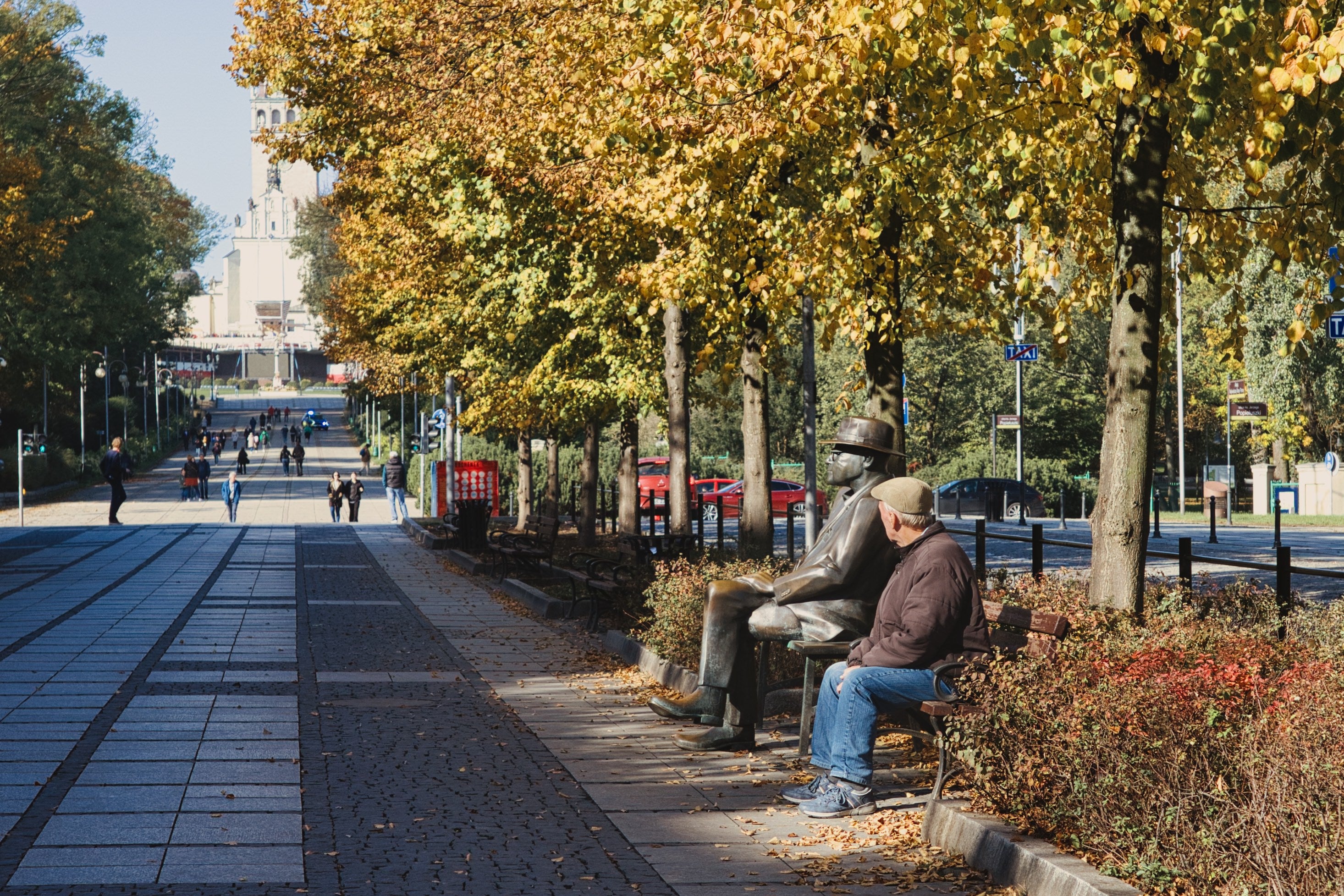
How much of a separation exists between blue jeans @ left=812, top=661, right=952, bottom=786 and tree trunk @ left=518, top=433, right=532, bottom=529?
1035 inches

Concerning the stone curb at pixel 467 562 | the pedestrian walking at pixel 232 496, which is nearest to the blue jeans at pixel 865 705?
the stone curb at pixel 467 562

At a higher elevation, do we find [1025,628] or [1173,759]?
[1025,628]

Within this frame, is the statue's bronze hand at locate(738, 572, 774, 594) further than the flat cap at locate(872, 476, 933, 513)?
Yes

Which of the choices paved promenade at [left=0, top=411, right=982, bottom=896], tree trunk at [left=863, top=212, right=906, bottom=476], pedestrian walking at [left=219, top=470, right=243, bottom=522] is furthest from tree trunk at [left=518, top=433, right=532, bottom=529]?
tree trunk at [left=863, top=212, right=906, bottom=476]

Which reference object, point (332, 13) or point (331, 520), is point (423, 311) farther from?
point (331, 520)

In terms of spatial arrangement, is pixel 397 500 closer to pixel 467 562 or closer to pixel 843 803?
pixel 467 562

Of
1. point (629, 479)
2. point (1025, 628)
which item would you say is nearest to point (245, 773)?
point (1025, 628)

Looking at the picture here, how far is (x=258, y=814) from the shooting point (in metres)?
7.15

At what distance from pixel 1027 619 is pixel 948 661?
0.62 meters

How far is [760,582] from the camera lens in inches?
346

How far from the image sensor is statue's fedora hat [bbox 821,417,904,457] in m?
8.49

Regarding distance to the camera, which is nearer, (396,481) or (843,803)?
(843,803)

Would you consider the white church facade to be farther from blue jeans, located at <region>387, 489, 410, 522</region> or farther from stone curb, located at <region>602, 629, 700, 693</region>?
stone curb, located at <region>602, 629, 700, 693</region>

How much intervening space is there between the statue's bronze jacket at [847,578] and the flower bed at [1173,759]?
127 centimetres
